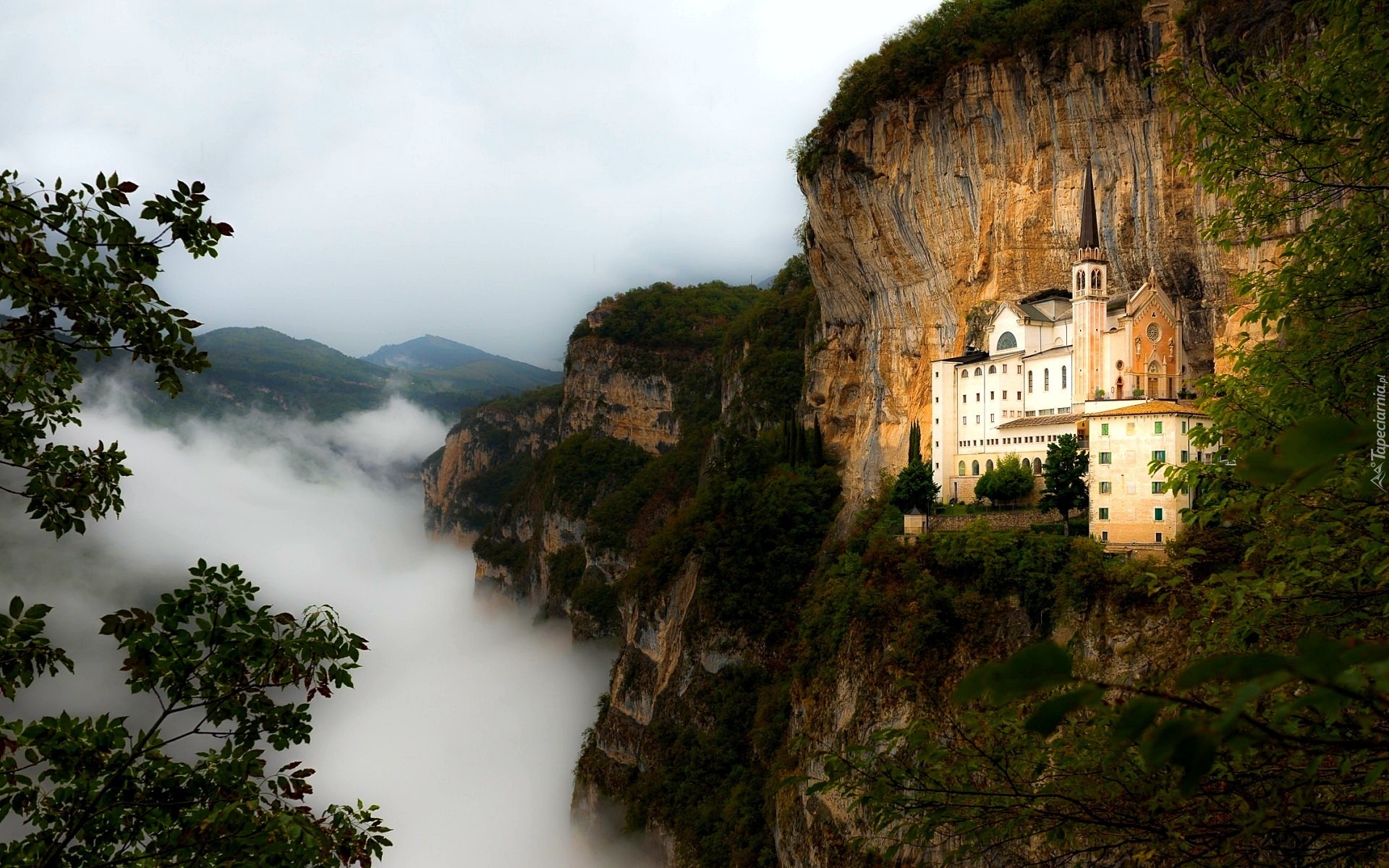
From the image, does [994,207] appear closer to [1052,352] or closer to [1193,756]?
[1052,352]

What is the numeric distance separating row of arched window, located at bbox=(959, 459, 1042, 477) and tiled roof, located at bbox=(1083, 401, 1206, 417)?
5036mm

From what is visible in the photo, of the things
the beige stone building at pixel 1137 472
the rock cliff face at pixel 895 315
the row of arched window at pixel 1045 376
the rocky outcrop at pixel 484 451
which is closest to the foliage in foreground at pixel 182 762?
the rock cliff face at pixel 895 315

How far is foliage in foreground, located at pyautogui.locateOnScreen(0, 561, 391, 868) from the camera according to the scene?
12.9ft

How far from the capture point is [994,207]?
2848cm

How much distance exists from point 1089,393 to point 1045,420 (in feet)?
5.20

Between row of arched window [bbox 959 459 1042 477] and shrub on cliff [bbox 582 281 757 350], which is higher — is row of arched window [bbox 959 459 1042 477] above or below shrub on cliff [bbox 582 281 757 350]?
below

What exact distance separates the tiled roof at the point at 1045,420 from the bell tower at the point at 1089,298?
27.6 inches

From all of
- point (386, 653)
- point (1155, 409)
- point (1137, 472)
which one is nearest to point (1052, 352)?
point (1155, 409)

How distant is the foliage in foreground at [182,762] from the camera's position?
392 cm

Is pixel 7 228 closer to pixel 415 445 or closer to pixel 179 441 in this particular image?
pixel 179 441

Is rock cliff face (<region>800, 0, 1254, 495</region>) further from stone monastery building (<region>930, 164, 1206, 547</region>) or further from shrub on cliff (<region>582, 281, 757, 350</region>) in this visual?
shrub on cliff (<region>582, 281, 757, 350</region>)

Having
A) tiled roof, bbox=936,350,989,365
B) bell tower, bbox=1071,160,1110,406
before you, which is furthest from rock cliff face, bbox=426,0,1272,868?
tiled roof, bbox=936,350,989,365

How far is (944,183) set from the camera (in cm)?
2941

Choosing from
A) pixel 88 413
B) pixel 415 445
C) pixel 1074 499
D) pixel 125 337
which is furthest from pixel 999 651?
pixel 415 445
